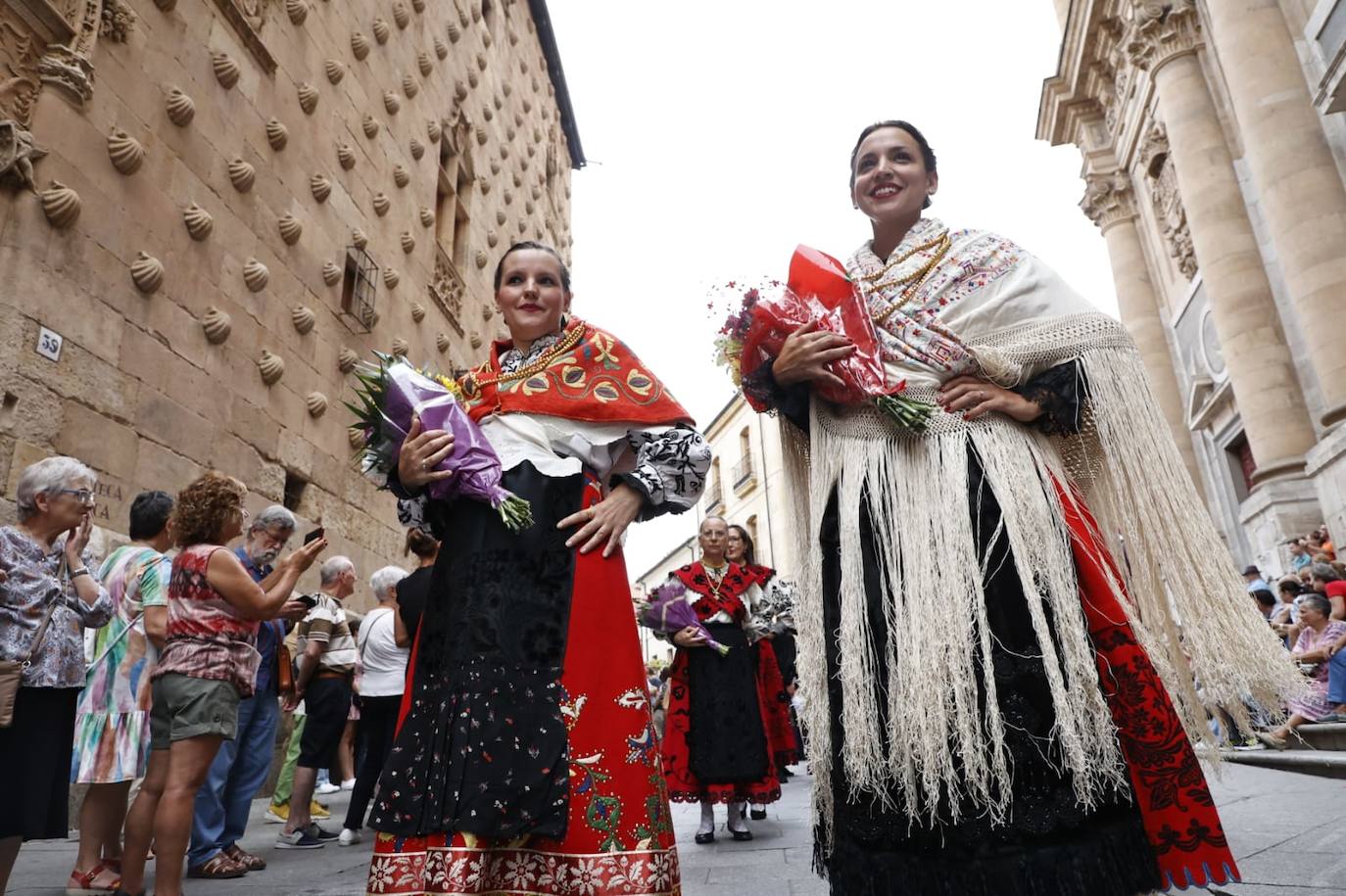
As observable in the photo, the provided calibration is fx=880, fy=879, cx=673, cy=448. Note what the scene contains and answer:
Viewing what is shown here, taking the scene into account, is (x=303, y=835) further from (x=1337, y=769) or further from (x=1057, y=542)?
(x=1337, y=769)

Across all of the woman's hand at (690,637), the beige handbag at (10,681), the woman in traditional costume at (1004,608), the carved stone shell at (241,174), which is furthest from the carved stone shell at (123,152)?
the woman in traditional costume at (1004,608)

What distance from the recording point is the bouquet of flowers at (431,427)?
2205 mm

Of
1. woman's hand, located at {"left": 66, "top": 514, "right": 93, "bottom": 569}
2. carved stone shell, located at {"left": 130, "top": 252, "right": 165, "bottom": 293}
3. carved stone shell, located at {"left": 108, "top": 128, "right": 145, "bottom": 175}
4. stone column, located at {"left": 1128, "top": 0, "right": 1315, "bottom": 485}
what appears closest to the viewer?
woman's hand, located at {"left": 66, "top": 514, "right": 93, "bottom": 569}

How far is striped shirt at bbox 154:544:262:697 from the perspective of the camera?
3365mm

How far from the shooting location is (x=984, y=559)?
203 cm

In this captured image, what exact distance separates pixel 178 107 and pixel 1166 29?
1694 centimetres

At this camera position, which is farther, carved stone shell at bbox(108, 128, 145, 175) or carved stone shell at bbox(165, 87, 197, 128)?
carved stone shell at bbox(165, 87, 197, 128)

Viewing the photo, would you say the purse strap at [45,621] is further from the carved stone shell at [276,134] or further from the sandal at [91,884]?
the carved stone shell at [276,134]

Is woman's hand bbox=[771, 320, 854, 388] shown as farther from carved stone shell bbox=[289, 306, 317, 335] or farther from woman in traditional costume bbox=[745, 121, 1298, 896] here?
carved stone shell bbox=[289, 306, 317, 335]

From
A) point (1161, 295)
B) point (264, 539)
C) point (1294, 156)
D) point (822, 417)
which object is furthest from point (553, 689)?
point (1161, 295)

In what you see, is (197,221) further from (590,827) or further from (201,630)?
(590,827)

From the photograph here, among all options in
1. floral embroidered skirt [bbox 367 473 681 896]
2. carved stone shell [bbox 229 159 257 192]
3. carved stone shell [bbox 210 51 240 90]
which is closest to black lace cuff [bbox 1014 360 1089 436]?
floral embroidered skirt [bbox 367 473 681 896]

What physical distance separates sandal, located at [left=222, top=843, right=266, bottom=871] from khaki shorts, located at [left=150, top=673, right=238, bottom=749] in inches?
Answer: 51.3

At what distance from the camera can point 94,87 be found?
227 inches
